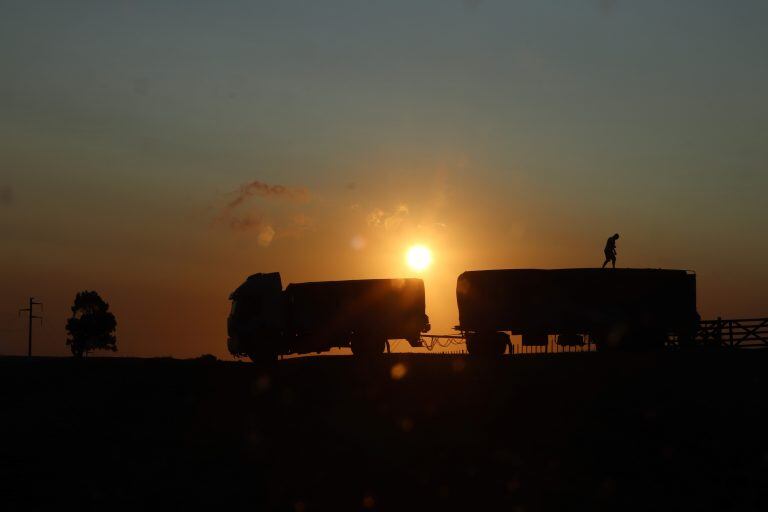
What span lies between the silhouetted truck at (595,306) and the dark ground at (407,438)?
8249 millimetres

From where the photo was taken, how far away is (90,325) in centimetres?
10350

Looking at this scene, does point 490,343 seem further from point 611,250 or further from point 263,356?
point 263,356

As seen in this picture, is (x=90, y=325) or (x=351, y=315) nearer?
(x=351, y=315)

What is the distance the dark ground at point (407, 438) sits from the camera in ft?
60.4

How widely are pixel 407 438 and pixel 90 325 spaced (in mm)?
87954

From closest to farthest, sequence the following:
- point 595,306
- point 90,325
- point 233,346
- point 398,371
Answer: point 398,371
point 233,346
point 595,306
point 90,325

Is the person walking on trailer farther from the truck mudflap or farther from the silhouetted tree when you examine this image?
the silhouetted tree

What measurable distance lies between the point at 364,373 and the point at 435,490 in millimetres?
13910

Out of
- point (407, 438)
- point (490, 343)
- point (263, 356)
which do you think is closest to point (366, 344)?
point (263, 356)

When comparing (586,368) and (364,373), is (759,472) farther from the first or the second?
(364,373)

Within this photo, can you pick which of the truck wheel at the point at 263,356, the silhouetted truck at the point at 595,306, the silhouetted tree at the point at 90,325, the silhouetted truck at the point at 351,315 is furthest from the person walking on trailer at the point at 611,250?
the silhouetted tree at the point at 90,325

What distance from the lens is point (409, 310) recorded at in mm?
43469

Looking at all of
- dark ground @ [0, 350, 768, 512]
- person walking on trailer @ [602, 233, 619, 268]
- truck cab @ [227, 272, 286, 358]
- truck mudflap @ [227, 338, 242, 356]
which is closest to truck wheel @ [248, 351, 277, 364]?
truck cab @ [227, 272, 286, 358]

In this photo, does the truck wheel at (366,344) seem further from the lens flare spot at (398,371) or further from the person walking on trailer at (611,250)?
the person walking on trailer at (611,250)
